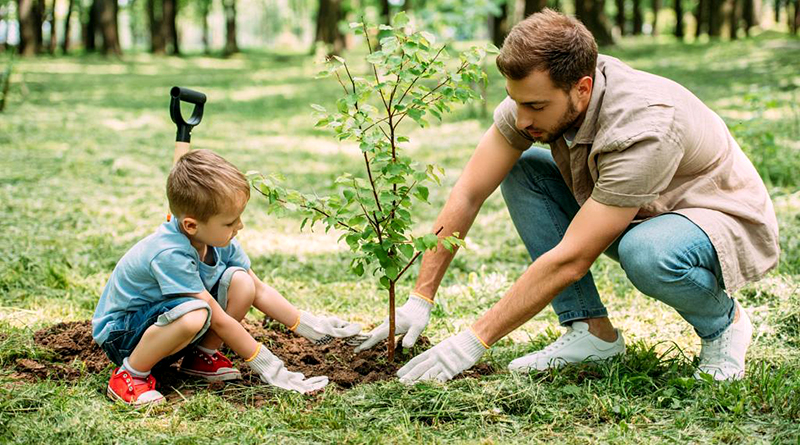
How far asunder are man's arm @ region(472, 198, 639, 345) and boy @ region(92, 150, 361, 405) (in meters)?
0.81

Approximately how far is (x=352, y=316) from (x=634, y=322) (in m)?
1.41

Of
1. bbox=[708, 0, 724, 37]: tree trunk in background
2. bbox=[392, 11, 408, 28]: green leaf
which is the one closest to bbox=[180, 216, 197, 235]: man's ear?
bbox=[392, 11, 408, 28]: green leaf

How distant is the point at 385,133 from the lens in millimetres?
2789

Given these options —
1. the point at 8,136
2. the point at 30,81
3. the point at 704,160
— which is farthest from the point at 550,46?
the point at 30,81

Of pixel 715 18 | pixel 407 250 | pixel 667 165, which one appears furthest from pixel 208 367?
pixel 715 18

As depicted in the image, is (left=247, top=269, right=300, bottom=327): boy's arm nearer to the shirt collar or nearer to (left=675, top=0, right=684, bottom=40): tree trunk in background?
the shirt collar

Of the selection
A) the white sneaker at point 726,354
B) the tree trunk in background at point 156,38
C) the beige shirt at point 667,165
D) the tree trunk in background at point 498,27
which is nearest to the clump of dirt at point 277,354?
the white sneaker at point 726,354

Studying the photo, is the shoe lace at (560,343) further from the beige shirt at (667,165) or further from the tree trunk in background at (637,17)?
the tree trunk in background at (637,17)

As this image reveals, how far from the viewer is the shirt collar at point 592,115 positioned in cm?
282

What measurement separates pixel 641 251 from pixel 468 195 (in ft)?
2.65

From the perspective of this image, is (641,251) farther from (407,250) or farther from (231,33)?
(231,33)

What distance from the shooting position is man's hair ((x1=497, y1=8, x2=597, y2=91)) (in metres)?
2.66

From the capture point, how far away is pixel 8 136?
29.8 ft

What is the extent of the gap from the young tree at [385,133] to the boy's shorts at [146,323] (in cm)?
49
